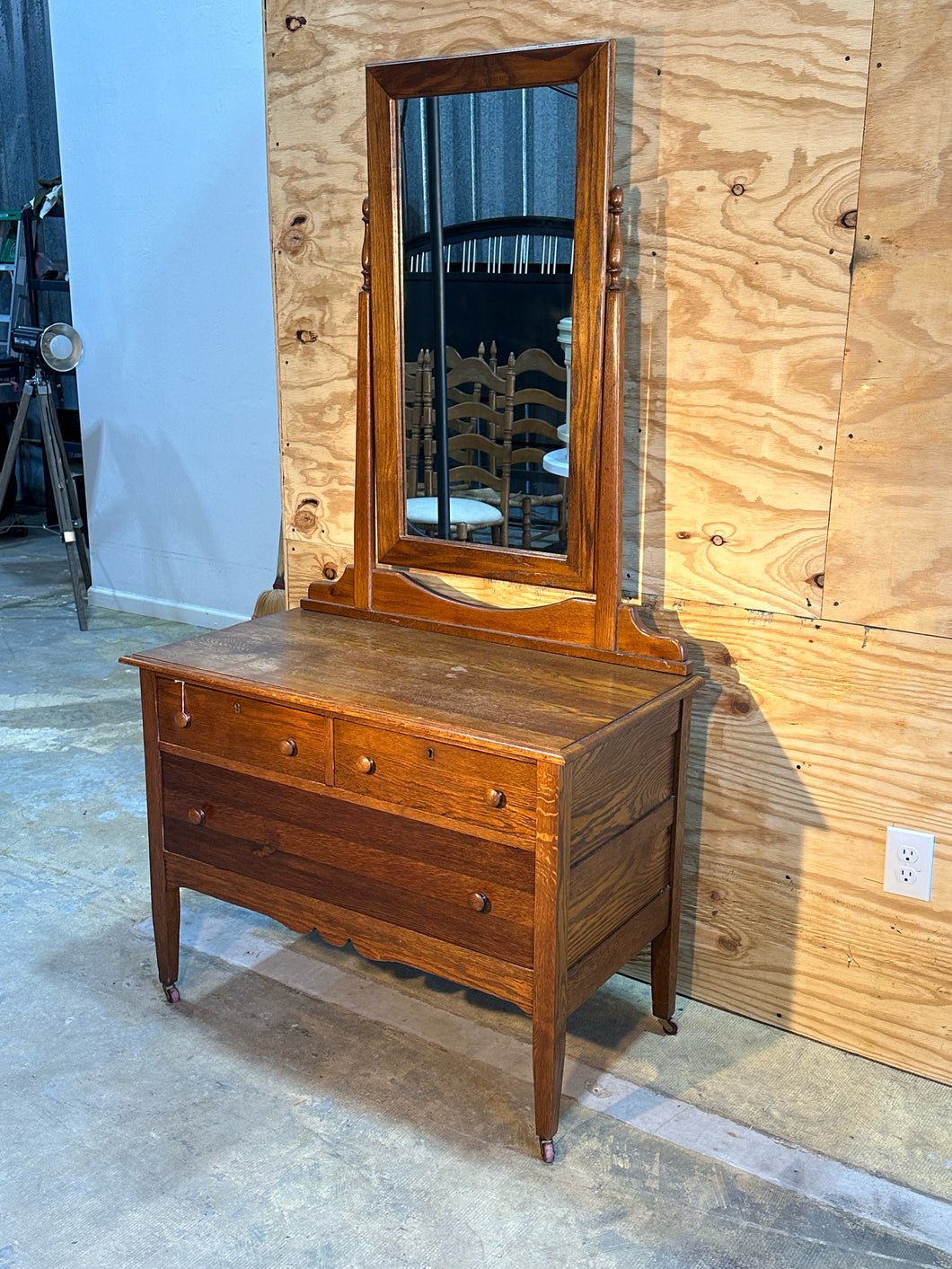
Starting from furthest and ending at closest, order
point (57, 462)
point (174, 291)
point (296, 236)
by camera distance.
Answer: point (57, 462) → point (174, 291) → point (296, 236)

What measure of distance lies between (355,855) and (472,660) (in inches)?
16.2

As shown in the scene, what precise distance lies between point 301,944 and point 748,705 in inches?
44.3

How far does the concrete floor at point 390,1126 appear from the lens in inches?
70.7

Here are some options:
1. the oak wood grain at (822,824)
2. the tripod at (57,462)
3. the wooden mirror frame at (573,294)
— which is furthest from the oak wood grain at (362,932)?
the tripod at (57,462)

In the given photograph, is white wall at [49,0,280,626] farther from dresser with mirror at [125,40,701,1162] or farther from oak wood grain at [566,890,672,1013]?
oak wood grain at [566,890,672,1013]

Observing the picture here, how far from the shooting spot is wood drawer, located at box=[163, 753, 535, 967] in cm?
192

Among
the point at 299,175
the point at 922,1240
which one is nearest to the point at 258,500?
the point at 299,175

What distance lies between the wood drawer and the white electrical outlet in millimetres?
689

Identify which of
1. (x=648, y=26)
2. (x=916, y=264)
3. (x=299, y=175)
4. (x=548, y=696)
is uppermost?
(x=648, y=26)

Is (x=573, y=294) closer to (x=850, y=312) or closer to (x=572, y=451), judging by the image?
(x=572, y=451)

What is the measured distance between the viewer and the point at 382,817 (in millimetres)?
2047

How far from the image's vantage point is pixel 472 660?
2.23m

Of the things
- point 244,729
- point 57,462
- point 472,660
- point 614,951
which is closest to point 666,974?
point 614,951

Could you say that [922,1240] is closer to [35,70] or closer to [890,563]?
[890,563]
